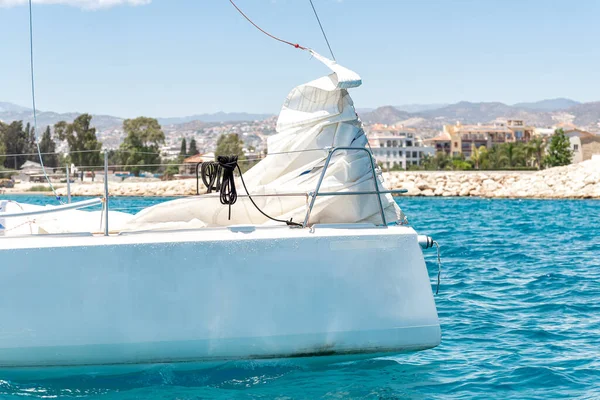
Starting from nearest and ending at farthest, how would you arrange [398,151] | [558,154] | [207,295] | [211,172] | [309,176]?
1. [207,295]
2. [211,172]
3. [309,176]
4. [558,154]
5. [398,151]

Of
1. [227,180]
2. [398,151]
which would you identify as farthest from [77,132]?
[227,180]

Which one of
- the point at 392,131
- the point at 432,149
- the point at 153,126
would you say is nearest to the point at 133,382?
the point at 153,126

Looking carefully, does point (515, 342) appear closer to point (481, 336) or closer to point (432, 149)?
point (481, 336)

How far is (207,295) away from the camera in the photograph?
4.28m

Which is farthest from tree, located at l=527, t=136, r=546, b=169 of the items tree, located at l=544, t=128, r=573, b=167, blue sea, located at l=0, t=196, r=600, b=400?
blue sea, located at l=0, t=196, r=600, b=400

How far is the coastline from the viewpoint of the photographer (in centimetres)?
3962

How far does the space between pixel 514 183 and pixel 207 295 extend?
144 ft

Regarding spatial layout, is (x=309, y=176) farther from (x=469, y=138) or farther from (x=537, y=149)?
(x=469, y=138)

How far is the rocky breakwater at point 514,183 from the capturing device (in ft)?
130

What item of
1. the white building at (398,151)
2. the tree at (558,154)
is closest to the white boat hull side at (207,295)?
the tree at (558,154)

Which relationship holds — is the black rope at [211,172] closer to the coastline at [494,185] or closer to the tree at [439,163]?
the coastline at [494,185]

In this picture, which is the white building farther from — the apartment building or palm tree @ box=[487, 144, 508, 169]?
palm tree @ box=[487, 144, 508, 169]

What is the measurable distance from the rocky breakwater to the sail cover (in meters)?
33.9

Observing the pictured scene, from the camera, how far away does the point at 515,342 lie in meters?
5.86
